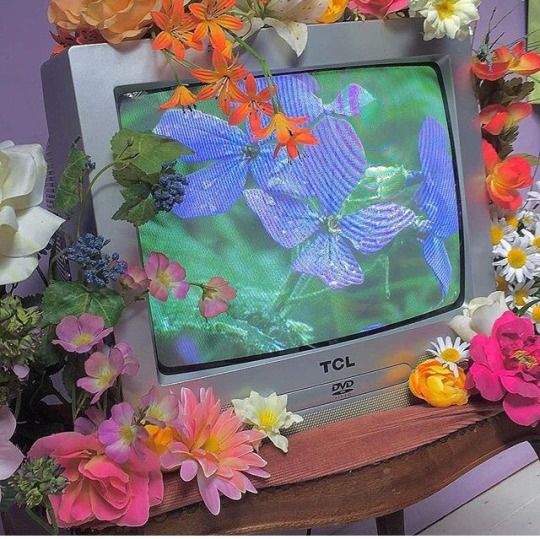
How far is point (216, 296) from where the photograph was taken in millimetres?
835

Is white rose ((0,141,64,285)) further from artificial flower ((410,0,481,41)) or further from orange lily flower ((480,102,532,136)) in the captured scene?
orange lily flower ((480,102,532,136))

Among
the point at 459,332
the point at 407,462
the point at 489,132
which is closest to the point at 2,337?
the point at 407,462

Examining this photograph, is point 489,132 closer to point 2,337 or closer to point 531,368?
point 531,368

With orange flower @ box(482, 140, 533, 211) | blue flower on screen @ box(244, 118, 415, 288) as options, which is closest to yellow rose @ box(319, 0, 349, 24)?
blue flower on screen @ box(244, 118, 415, 288)

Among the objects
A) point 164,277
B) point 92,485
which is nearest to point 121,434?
point 92,485

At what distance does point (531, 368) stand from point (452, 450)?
15 centimetres

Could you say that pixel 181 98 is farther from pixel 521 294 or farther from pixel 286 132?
pixel 521 294

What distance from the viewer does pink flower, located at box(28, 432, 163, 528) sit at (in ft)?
2.41

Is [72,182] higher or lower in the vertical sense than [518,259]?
higher

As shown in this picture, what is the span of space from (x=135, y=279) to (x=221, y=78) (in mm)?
240

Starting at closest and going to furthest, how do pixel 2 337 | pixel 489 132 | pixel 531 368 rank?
pixel 2 337 < pixel 531 368 < pixel 489 132

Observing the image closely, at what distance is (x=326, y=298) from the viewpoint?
3.15ft

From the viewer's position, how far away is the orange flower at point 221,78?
807 mm

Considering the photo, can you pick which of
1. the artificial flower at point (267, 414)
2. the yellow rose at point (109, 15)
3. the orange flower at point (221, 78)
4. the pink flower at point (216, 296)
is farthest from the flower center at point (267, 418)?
the yellow rose at point (109, 15)
